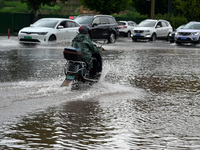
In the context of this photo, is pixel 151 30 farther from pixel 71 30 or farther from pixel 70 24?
pixel 71 30

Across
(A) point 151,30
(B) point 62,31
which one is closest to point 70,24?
(B) point 62,31

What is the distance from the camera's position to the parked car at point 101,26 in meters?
29.9

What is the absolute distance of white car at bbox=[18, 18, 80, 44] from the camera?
24.6m

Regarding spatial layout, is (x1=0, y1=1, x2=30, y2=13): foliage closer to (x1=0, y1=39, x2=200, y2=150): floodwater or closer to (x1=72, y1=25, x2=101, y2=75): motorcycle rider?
(x1=0, y1=39, x2=200, y2=150): floodwater

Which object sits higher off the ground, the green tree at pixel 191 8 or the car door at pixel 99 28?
the green tree at pixel 191 8

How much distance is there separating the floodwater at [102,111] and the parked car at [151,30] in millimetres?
21389

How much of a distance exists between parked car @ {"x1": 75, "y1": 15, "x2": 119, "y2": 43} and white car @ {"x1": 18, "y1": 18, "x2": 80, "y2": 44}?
10.8ft

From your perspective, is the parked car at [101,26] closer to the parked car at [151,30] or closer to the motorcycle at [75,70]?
the parked car at [151,30]

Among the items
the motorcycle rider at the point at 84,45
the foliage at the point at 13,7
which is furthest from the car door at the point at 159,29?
the foliage at the point at 13,7

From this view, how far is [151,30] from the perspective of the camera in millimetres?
35500

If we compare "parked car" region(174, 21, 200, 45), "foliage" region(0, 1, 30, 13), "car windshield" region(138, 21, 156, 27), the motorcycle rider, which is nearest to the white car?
"parked car" region(174, 21, 200, 45)

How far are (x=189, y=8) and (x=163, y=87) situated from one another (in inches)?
1633

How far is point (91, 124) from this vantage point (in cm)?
705

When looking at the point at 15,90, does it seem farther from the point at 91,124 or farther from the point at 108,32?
the point at 108,32
